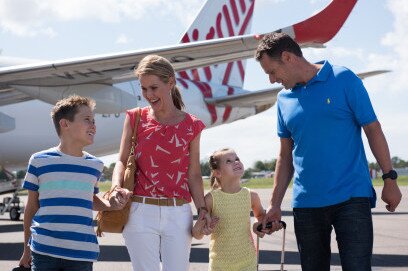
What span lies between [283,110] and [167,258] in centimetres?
103

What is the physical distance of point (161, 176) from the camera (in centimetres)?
413

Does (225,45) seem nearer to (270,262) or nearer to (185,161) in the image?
(270,262)

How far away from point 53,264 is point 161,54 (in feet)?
27.9

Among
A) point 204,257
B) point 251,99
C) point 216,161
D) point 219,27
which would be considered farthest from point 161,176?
point 219,27

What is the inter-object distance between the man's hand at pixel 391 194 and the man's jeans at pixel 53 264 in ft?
5.06

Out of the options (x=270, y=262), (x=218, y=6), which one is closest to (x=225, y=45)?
(x=270, y=262)

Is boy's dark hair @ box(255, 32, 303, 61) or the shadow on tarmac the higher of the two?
boy's dark hair @ box(255, 32, 303, 61)

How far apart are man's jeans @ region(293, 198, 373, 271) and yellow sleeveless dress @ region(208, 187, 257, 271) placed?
22.8 inches

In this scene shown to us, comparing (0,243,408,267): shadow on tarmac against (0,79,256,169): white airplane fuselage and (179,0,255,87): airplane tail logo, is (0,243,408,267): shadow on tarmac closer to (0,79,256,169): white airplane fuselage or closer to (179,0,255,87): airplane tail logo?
(0,79,256,169): white airplane fuselage

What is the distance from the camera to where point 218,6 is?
942 inches

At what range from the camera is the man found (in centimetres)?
408

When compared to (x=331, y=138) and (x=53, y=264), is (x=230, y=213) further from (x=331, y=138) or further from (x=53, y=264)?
(x=53, y=264)

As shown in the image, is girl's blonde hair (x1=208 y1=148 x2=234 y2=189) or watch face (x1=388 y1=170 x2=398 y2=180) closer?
watch face (x1=388 y1=170 x2=398 y2=180)

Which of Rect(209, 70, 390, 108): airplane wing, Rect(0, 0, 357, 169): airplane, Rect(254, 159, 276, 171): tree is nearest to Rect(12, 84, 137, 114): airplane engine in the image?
Rect(0, 0, 357, 169): airplane
